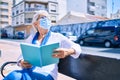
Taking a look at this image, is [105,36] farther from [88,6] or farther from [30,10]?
[88,6]

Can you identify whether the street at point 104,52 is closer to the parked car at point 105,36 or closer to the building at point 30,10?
the parked car at point 105,36

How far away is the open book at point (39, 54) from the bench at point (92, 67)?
390 millimetres

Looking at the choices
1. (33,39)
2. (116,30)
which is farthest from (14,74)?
(116,30)

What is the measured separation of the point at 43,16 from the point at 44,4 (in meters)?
50.3

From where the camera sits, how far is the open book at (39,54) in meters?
2.35

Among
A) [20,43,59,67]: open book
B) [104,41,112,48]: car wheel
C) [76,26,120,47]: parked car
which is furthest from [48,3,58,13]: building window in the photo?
[20,43,59,67]: open book

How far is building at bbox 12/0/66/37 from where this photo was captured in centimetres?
4953

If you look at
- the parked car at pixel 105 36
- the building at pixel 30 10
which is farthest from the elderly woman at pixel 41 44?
the building at pixel 30 10

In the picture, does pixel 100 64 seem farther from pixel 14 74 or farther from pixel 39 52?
pixel 14 74

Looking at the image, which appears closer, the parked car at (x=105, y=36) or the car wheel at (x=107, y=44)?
the parked car at (x=105, y=36)

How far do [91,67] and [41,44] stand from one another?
2.08ft

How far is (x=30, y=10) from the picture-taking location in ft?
163

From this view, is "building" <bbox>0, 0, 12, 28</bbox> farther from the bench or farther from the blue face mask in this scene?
the blue face mask

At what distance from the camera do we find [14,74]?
2535mm
